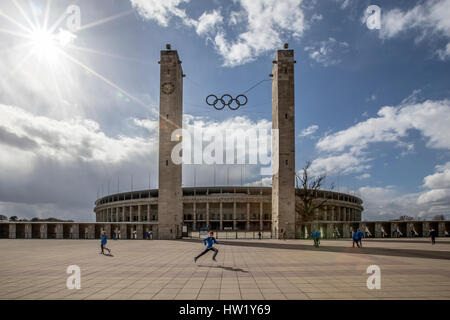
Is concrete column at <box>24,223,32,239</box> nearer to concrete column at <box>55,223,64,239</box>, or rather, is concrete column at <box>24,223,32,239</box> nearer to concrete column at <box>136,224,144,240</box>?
concrete column at <box>55,223,64,239</box>

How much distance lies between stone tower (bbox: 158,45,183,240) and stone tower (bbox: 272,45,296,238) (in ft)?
47.1

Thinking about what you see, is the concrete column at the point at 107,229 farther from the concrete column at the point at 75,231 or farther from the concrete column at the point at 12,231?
the concrete column at the point at 12,231

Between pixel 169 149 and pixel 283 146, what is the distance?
1652 cm

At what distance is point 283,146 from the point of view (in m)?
41.8

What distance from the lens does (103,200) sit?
10556 centimetres

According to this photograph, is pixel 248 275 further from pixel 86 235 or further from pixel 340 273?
pixel 86 235

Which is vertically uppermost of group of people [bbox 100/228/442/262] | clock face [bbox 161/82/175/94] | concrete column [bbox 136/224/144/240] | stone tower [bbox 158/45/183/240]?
clock face [bbox 161/82/175/94]

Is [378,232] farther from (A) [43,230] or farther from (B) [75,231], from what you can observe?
(A) [43,230]

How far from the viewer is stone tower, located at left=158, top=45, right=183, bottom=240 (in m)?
40.8

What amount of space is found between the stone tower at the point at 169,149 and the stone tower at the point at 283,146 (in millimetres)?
14342

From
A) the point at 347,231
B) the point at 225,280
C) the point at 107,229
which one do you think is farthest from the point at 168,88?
the point at 225,280

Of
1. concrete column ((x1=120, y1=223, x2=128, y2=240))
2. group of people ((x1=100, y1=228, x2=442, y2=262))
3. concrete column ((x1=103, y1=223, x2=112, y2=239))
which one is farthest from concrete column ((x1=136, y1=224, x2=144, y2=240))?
concrete column ((x1=103, y1=223, x2=112, y2=239))

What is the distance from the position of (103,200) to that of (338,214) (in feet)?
268
